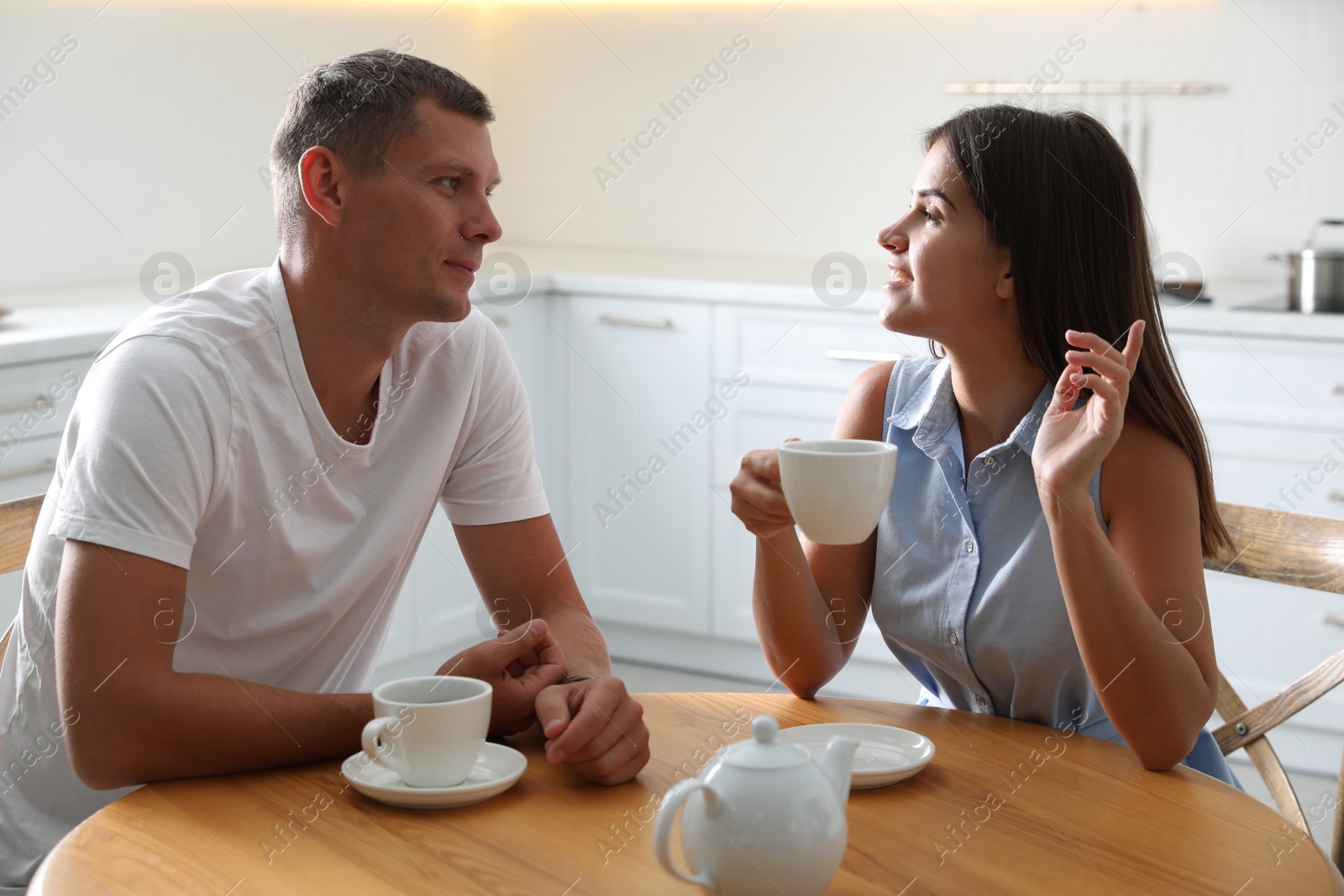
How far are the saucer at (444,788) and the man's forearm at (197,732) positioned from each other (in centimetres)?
4

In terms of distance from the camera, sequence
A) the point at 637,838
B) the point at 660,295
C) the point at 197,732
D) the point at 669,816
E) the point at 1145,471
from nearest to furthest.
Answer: the point at 669,816 → the point at 637,838 → the point at 197,732 → the point at 1145,471 → the point at 660,295

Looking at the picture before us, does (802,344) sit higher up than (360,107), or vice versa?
(360,107)

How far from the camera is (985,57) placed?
336 centimetres

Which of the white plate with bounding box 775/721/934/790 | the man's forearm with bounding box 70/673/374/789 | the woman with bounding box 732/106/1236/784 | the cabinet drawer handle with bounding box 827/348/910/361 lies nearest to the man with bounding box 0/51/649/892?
the man's forearm with bounding box 70/673/374/789

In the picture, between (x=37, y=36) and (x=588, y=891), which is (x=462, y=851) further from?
(x=37, y=36)

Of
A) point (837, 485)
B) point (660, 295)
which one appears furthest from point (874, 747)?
point (660, 295)

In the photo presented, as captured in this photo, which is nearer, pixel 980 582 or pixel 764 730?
pixel 764 730

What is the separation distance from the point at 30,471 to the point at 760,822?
1828 mm

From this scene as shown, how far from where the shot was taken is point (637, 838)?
93 centimetres

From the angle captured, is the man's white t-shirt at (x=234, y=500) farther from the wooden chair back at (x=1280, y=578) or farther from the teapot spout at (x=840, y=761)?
the wooden chair back at (x=1280, y=578)

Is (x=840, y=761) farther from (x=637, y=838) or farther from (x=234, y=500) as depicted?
(x=234, y=500)

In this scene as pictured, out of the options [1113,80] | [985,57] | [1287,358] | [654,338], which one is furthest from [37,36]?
[1287,358]

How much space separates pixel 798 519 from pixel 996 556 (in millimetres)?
393

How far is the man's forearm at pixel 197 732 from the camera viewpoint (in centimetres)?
105
